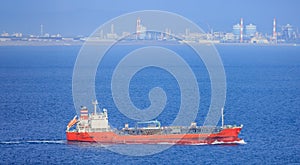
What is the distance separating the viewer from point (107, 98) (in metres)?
62.8

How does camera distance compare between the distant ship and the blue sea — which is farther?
the distant ship

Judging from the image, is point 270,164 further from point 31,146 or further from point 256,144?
point 31,146

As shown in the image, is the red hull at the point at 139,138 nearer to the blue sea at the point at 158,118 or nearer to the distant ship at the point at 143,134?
the distant ship at the point at 143,134

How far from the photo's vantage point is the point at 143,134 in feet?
134

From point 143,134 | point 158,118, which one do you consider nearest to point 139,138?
point 143,134

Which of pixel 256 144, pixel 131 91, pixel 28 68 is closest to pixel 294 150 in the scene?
pixel 256 144

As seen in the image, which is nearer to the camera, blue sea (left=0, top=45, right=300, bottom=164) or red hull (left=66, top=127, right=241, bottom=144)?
blue sea (left=0, top=45, right=300, bottom=164)

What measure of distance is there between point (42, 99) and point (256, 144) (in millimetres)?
25500

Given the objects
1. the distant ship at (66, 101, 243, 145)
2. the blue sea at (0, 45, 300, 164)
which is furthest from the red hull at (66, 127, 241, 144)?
the blue sea at (0, 45, 300, 164)

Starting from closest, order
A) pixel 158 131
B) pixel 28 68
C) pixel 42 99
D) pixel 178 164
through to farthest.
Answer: pixel 178 164 → pixel 158 131 → pixel 42 99 → pixel 28 68

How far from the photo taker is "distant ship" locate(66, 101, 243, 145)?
1586 inches

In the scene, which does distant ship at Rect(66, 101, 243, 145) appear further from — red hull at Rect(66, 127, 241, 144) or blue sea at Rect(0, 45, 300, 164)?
blue sea at Rect(0, 45, 300, 164)

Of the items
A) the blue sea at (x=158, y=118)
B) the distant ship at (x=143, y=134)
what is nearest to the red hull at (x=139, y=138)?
the distant ship at (x=143, y=134)

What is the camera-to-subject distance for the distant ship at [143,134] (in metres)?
40.3
